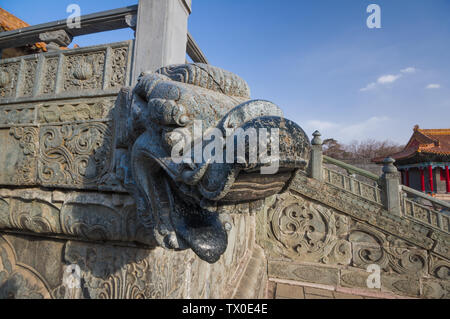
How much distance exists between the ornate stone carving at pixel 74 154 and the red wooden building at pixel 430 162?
1430cm

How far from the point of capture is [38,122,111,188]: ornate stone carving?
1.23 meters

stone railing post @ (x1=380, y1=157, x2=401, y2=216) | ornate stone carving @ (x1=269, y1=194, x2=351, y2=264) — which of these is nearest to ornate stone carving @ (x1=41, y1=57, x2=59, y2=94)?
ornate stone carving @ (x1=269, y1=194, x2=351, y2=264)

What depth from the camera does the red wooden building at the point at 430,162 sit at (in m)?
11.7

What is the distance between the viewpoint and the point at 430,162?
11961 mm

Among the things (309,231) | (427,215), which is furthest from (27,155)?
(427,215)

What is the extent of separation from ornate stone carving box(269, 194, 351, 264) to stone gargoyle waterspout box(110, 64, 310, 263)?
3.63 metres

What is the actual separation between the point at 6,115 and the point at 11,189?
0.53m

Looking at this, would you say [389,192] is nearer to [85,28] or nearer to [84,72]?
[84,72]

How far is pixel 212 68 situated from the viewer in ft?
2.71

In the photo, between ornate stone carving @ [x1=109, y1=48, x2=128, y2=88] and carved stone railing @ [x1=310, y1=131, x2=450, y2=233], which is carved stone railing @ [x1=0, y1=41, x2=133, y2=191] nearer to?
ornate stone carving @ [x1=109, y1=48, x2=128, y2=88]

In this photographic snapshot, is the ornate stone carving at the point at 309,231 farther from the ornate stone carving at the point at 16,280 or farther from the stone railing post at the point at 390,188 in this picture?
the ornate stone carving at the point at 16,280

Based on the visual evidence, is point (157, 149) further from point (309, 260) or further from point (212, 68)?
point (309, 260)

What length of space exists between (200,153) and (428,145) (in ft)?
54.3

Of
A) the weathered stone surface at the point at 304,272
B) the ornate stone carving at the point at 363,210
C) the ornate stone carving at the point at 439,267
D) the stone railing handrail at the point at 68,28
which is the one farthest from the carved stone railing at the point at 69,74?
the ornate stone carving at the point at 439,267
